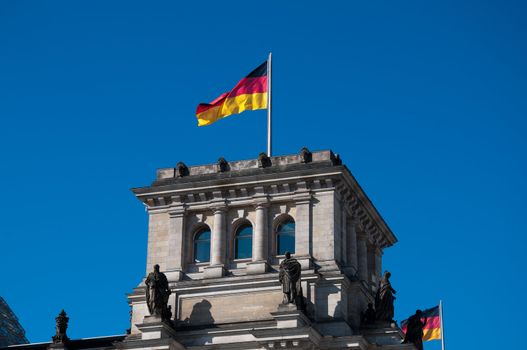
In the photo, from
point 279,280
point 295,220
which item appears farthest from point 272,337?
point 295,220

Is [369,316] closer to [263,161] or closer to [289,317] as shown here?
[289,317]

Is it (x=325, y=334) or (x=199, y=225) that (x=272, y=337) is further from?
(x=199, y=225)

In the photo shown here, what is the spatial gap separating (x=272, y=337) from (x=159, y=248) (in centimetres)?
894

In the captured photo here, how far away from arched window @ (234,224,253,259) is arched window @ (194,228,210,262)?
1.44 meters

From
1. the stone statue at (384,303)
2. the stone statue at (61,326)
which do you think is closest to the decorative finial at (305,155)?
the stone statue at (384,303)

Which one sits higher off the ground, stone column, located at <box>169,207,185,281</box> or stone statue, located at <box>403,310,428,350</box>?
stone column, located at <box>169,207,185,281</box>

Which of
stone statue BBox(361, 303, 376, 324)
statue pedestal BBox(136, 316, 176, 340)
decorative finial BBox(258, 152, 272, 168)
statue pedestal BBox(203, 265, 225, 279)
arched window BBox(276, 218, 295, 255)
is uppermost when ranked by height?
decorative finial BBox(258, 152, 272, 168)

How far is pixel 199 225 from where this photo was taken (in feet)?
211

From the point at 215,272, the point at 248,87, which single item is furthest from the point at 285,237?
the point at 248,87

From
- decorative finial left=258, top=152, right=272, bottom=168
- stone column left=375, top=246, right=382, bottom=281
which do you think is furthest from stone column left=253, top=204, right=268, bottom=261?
stone column left=375, top=246, right=382, bottom=281

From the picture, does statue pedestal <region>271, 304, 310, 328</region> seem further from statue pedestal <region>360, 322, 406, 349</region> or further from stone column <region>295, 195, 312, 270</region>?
statue pedestal <region>360, 322, 406, 349</region>

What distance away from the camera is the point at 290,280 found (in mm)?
59062

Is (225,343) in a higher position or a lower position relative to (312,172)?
lower

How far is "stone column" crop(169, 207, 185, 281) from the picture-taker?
209 ft
